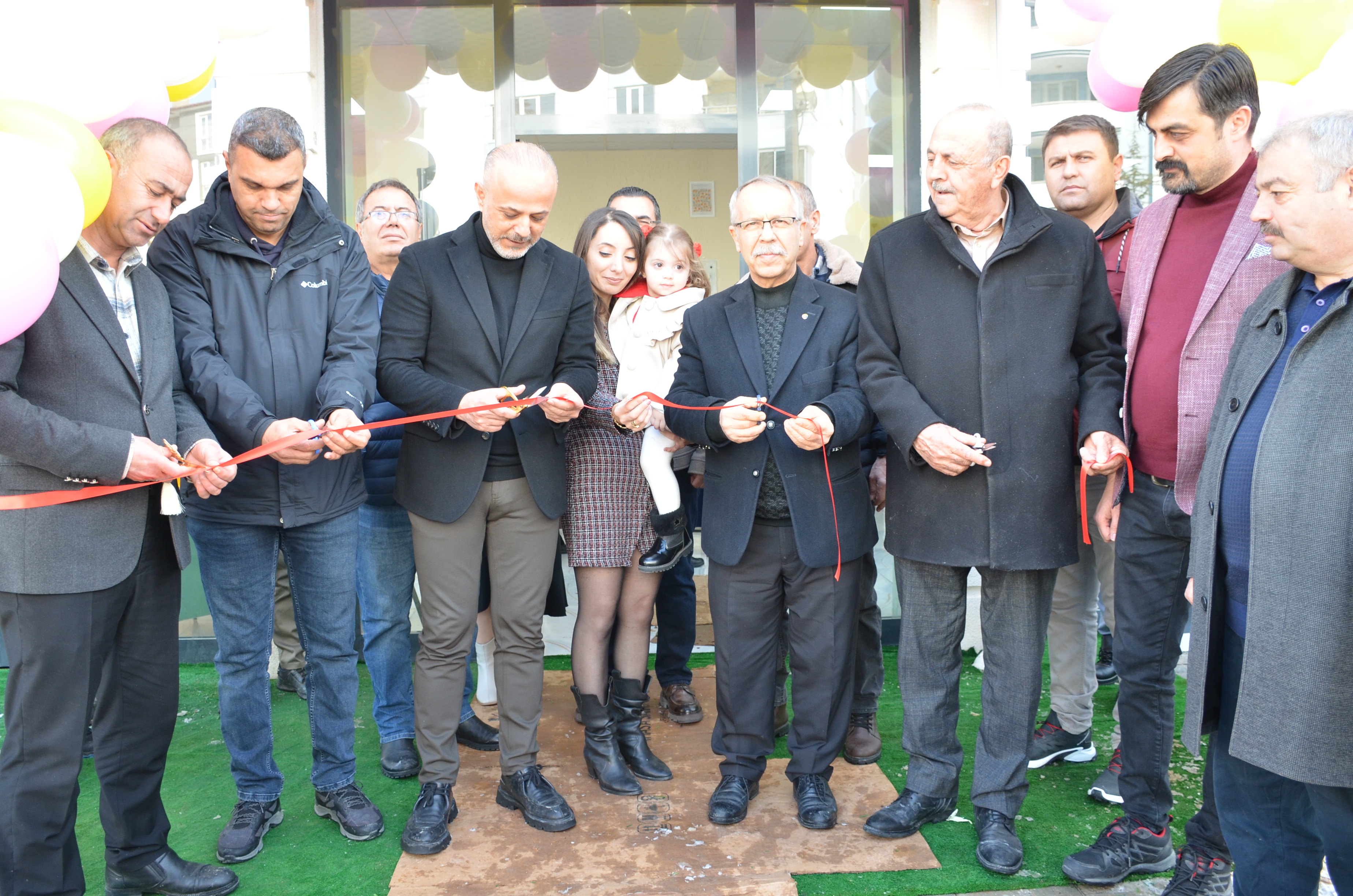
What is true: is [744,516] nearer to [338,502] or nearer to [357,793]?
[338,502]

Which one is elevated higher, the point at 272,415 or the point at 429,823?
the point at 272,415

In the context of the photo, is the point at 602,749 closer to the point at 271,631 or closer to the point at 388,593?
the point at 388,593

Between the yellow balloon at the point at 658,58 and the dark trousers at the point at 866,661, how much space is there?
3.39m

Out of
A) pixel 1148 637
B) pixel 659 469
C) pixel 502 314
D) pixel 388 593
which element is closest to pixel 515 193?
pixel 502 314

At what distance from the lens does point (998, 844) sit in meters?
2.83

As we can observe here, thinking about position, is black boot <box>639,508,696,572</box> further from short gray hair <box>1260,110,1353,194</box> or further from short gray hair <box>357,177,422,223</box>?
short gray hair <box>1260,110,1353,194</box>

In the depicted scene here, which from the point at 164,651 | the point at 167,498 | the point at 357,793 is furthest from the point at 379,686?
the point at 167,498

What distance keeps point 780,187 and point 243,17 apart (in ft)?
6.41

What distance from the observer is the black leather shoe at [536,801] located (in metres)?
3.07

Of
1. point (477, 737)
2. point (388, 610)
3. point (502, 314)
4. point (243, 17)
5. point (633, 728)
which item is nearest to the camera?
point (502, 314)

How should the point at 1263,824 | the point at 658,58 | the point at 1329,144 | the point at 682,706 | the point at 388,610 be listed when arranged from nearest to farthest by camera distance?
1. the point at 1329,144
2. the point at 1263,824
3. the point at 388,610
4. the point at 682,706
5. the point at 658,58

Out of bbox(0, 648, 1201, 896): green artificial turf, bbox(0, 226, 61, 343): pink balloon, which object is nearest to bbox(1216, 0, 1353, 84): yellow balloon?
bbox(0, 648, 1201, 896): green artificial turf

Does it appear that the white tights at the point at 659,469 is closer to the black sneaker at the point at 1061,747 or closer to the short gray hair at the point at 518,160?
the short gray hair at the point at 518,160

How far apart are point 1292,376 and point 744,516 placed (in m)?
1.53
